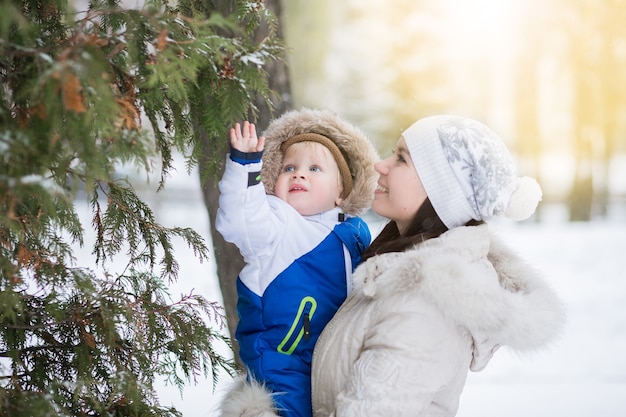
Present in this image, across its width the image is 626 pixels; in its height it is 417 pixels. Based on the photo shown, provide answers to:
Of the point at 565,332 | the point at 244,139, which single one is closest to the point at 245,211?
the point at 244,139

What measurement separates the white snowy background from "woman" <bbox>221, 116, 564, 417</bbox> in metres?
0.19

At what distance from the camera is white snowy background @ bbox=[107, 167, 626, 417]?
434 centimetres

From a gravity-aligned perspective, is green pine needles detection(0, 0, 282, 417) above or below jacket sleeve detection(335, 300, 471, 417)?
above

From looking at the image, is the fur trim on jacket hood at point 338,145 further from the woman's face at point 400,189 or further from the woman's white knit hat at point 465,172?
the woman's white knit hat at point 465,172

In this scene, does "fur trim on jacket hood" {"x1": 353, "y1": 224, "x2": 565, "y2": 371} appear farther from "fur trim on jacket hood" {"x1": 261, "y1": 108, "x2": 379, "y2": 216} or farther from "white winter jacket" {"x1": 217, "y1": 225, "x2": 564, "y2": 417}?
"fur trim on jacket hood" {"x1": 261, "y1": 108, "x2": 379, "y2": 216}

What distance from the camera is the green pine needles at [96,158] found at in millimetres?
1224

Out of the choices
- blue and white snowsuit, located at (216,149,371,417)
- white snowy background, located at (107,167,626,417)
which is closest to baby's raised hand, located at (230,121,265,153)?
blue and white snowsuit, located at (216,149,371,417)

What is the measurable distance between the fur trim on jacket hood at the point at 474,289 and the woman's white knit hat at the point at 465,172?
75mm

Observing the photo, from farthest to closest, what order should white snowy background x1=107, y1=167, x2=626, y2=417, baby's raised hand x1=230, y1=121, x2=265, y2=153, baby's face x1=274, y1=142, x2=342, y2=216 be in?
white snowy background x1=107, y1=167, x2=626, y2=417, baby's face x1=274, y1=142, x2=342, y2=216, baby's raised hand x1=230, y1=121, x2=265, y2=153

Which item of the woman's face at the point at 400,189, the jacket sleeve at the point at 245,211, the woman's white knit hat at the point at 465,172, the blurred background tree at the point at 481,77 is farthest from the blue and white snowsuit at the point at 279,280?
the blurred background tree at the point at 481,77

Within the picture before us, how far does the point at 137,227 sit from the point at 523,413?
3175 millimetres

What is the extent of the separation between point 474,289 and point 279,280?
2.01ft

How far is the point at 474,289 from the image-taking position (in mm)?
1668

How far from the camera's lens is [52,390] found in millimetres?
1558
